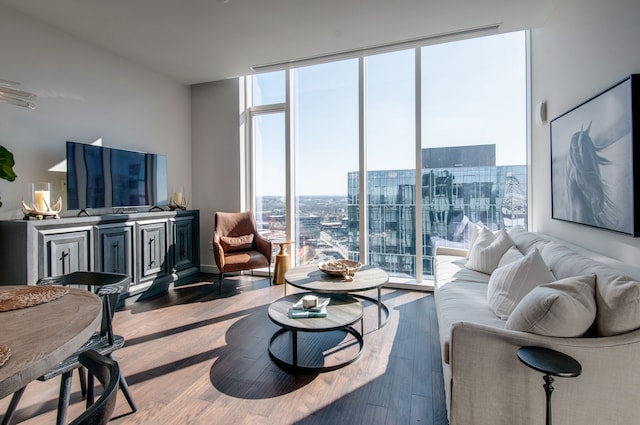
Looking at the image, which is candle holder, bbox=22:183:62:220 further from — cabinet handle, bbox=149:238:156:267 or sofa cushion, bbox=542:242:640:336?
sofa cushion, bbox=542:242:640:336

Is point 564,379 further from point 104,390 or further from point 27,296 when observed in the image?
point 27,296

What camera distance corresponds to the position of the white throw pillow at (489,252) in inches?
112

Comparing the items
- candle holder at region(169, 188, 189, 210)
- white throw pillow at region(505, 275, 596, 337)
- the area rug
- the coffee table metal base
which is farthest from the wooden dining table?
candle holder at region(169, 188, 189, 210)

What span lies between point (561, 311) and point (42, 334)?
190cm

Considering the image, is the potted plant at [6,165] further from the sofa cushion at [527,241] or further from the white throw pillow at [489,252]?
the sofa cushion at [527,241]

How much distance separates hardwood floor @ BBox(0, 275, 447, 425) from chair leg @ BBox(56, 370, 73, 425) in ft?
2.21

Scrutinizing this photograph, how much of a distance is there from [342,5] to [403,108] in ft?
5.05

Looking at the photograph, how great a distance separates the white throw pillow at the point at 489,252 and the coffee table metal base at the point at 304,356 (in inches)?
50.5

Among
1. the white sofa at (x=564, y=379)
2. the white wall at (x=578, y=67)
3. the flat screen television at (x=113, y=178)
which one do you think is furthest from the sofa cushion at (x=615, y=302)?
the flat screen television at (x=113, y=178)

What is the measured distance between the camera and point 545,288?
1.48m

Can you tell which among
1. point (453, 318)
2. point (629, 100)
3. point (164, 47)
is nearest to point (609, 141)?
point (629, 100)

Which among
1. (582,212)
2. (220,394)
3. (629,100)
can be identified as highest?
(629,100)

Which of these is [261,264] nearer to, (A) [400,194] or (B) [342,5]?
(A) [400,194]

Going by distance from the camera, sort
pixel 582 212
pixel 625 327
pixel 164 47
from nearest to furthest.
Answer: pixel 625 327
pixel 582 212
pixel 164 47
